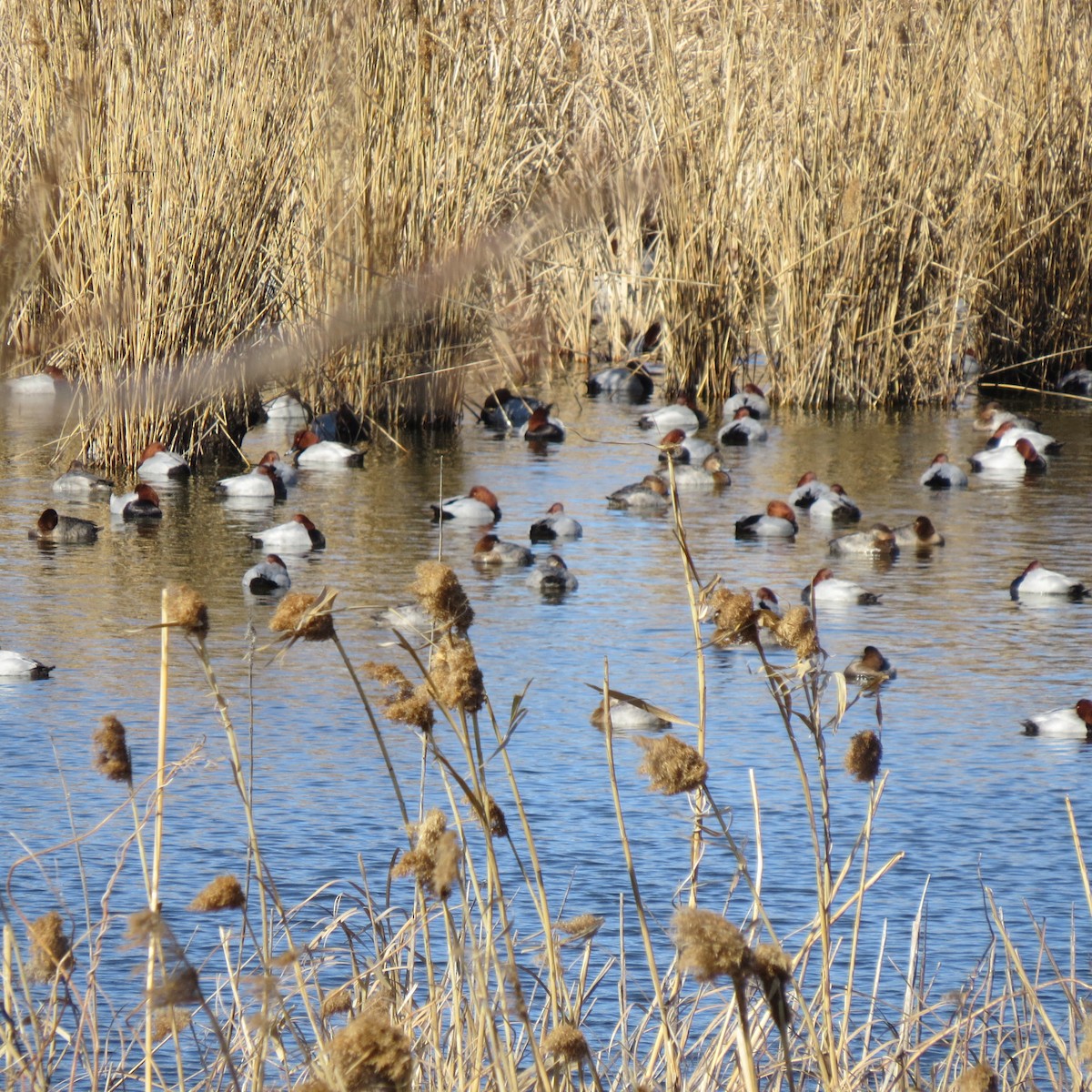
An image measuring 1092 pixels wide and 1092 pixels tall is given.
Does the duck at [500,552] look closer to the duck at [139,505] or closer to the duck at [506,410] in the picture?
the duck at [139,505]

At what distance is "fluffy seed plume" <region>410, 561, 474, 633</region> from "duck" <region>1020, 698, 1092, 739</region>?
3.74 m

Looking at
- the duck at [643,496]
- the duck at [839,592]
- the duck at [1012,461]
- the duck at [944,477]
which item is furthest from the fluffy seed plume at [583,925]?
the duck at [1012,461]

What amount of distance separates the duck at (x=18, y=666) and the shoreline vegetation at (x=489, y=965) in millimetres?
841

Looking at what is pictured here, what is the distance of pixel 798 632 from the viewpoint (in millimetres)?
2115

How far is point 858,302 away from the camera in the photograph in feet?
38.5

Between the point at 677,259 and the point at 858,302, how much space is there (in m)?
1.08

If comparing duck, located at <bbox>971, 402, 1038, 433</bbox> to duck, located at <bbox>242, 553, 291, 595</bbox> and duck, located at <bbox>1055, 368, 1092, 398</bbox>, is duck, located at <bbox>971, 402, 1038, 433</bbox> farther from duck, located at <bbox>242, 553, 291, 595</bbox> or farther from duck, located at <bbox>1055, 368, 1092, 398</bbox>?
duck, located at <bbox>242, 553, 291, 595</bbox>

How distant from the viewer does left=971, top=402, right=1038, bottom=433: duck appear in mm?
10930

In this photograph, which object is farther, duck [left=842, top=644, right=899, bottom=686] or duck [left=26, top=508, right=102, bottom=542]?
duck [left=26, top=508, right=102, bottom=542]

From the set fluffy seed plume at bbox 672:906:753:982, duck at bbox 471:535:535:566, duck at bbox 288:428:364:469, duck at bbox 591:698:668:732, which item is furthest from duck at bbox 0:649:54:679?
fluffy seed plume at bbox 672:906:753:982

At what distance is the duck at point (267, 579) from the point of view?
695cm

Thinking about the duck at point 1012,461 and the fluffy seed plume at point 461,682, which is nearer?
the fluffy seed plume at point 461,682

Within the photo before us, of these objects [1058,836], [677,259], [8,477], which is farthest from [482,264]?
[677,259]

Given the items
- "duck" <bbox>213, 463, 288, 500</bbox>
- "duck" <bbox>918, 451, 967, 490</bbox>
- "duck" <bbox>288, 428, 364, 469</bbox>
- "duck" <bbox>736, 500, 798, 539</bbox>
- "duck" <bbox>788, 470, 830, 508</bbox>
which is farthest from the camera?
"duck" <bbox>288, 428, 364, 469</bbox>
